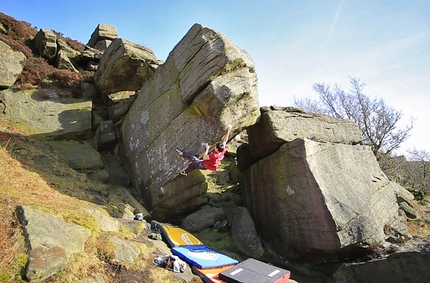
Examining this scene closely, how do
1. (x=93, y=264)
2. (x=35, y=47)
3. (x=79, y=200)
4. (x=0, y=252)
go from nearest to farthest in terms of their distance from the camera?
1. (x=0, y=252)
2. (x=93, y=264)
3. (x=79, y=200)
4. (x=35, y=47)

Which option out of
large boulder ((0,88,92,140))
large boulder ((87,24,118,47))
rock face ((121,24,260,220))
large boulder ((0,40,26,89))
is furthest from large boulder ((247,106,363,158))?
large boulder ((87,24,118,47))

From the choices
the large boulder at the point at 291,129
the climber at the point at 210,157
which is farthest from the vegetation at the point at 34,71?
the large boulder at the point at 291,129

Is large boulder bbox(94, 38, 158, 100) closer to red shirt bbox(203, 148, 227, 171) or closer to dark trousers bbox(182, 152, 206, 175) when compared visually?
dark trousers bbox(182, 152, 206, 175)

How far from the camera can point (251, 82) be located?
11438 millimetres

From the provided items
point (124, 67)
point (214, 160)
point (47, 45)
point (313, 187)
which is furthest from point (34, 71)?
point (313, 187)

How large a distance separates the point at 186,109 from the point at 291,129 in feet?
15.1

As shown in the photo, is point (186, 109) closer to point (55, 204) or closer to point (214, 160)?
point (214, 160)

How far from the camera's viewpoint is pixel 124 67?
15688mm

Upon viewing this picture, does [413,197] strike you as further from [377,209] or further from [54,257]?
[54,257]

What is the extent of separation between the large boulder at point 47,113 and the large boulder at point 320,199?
9348 millimetres

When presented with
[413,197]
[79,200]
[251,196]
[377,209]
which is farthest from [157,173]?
[413,197]

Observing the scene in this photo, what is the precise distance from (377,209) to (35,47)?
2206 cm

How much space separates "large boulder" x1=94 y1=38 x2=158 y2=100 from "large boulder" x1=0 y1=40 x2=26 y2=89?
155 inches

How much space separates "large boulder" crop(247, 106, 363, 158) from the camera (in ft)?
40.3
